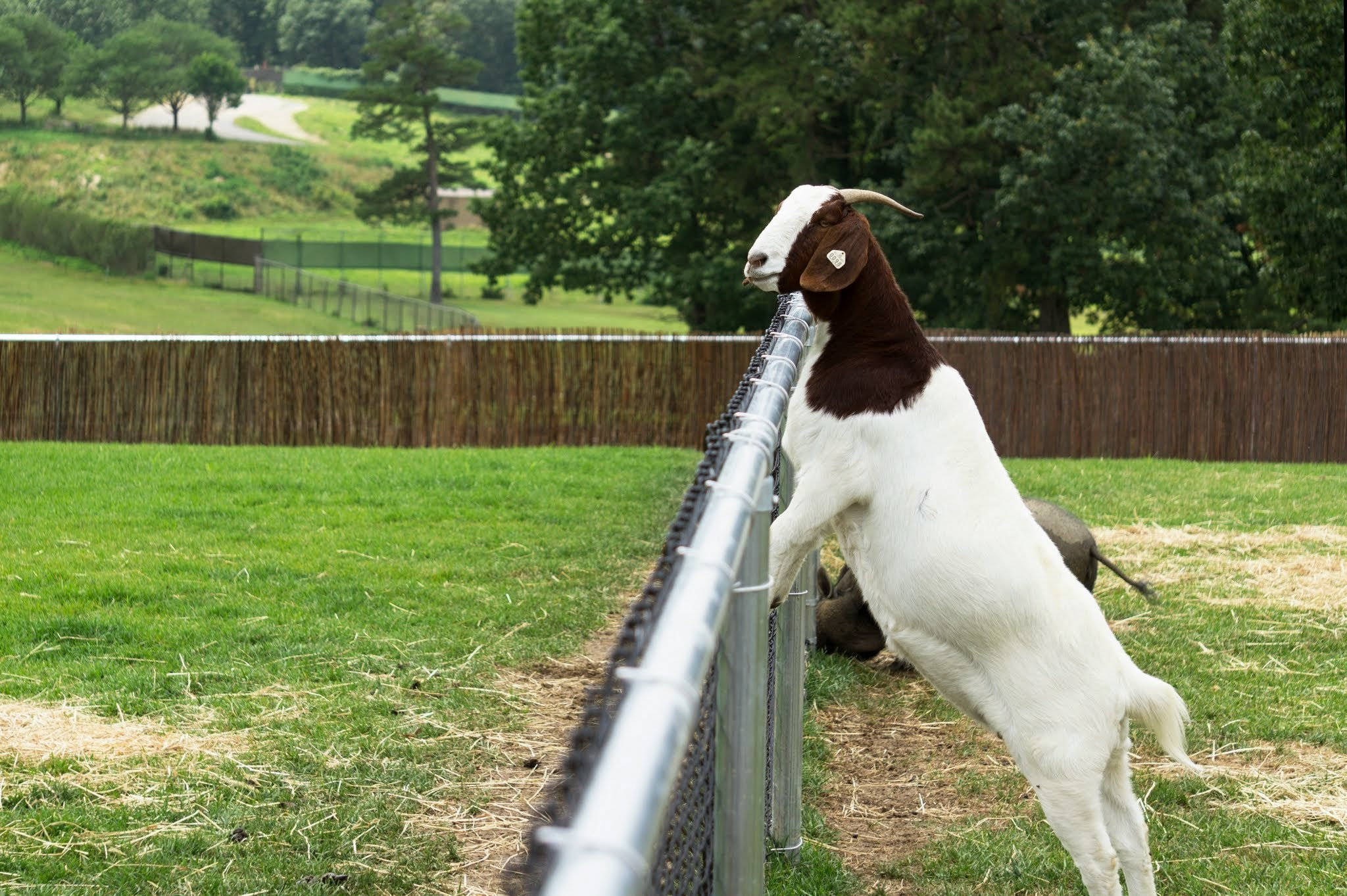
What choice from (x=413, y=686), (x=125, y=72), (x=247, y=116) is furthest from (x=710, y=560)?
(x=247, y=116)

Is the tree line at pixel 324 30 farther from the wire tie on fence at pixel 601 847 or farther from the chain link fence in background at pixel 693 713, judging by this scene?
the wire tie on fence at pixel 601 847

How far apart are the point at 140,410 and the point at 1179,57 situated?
66.7ft

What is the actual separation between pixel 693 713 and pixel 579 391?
14808mm

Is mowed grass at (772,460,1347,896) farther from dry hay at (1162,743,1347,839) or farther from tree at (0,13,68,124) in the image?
tree at (0,13,68,124)

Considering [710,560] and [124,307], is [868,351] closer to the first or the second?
[710,560]

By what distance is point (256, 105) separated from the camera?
89312 millimetres

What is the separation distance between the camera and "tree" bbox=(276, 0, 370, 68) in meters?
97.6

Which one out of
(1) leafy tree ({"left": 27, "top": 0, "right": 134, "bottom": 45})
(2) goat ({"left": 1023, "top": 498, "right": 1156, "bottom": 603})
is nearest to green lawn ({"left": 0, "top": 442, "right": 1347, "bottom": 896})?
(2) goat ({"left": 1023, "top": 498, "right": 1156, "bottom": 603})

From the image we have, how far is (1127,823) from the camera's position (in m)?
3.28

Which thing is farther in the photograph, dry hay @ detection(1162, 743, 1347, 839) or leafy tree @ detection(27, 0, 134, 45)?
leafy tree @ detection(27, 0, 134, 45)

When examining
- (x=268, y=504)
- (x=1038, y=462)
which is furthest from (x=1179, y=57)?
(x=268, y=504)

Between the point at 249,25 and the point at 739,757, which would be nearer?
the point at 739,757

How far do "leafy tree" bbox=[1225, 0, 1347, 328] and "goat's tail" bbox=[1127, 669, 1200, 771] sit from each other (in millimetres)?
18749

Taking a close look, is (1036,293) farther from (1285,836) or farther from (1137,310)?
(1285,836)
